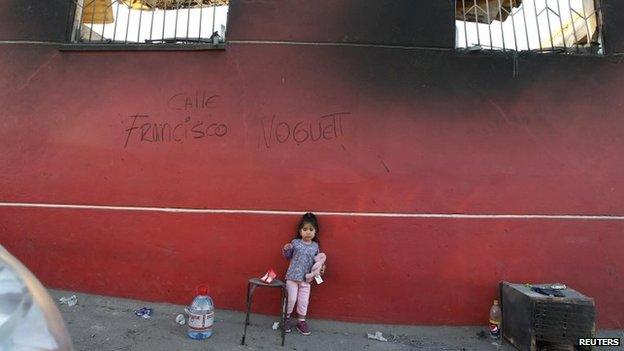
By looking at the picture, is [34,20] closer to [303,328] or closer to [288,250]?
[288,250]

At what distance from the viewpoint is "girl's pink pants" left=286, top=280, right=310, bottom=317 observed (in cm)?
382

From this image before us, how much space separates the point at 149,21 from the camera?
177 inches

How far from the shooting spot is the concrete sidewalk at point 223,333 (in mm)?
3434

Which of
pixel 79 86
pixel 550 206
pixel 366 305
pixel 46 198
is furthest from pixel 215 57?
pixel 550 206

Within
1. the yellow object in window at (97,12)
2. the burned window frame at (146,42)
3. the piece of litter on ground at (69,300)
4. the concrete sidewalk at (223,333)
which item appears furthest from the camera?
the yellow object in window at (97,12)

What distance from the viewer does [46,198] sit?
415 cm

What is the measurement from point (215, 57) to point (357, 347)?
3184 mm

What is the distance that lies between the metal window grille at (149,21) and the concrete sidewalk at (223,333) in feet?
9.05

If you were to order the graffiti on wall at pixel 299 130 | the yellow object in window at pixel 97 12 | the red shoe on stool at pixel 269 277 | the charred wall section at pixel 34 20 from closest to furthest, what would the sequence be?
the red shoe on stool at pixel 269 277 → the graffiti on wall at pixel 299 130 → the charred wall section at pixel 34 20 → the yellow object in window at pixel 97 12

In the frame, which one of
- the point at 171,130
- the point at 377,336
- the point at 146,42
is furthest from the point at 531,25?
the point at 146,42

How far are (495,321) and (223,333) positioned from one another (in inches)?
102

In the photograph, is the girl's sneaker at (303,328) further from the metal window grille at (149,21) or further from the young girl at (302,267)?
the metal window grille at (149,21)

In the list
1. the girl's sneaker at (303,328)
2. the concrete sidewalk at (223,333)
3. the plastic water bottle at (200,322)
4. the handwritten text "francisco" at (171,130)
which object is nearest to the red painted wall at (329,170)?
the handwritten text "francisco" at (171,130)

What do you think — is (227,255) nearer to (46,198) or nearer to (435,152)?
(46,198)
